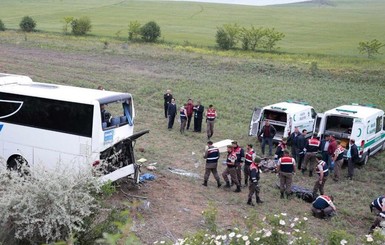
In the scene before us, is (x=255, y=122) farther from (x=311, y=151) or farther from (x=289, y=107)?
(x=311, y=151)

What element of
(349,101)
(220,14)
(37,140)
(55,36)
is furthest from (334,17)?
(37,140)

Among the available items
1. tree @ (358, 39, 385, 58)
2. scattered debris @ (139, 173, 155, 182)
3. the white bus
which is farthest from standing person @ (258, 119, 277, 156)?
tree @ (358, 39, 385, 58)

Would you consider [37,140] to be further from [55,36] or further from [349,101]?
[55,36]

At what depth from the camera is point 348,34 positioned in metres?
77.3

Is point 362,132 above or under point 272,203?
above

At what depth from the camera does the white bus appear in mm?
13531

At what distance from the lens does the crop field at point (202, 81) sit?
14.2 meters

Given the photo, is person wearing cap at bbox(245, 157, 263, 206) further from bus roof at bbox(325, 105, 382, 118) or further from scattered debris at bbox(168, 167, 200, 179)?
bus roof at bbox(325, 105, 382, 118)

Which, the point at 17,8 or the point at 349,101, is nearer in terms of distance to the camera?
the point at 349,101

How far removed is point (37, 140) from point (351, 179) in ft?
34.8

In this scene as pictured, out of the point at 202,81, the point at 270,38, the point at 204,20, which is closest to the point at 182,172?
the point at 202,81

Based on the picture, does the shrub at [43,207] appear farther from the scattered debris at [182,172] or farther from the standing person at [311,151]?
the standing person at [311,151]

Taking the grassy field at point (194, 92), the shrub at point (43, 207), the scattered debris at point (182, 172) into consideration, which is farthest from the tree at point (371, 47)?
the shrub at point (43, 207)

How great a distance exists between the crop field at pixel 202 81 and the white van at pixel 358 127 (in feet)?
2.48
